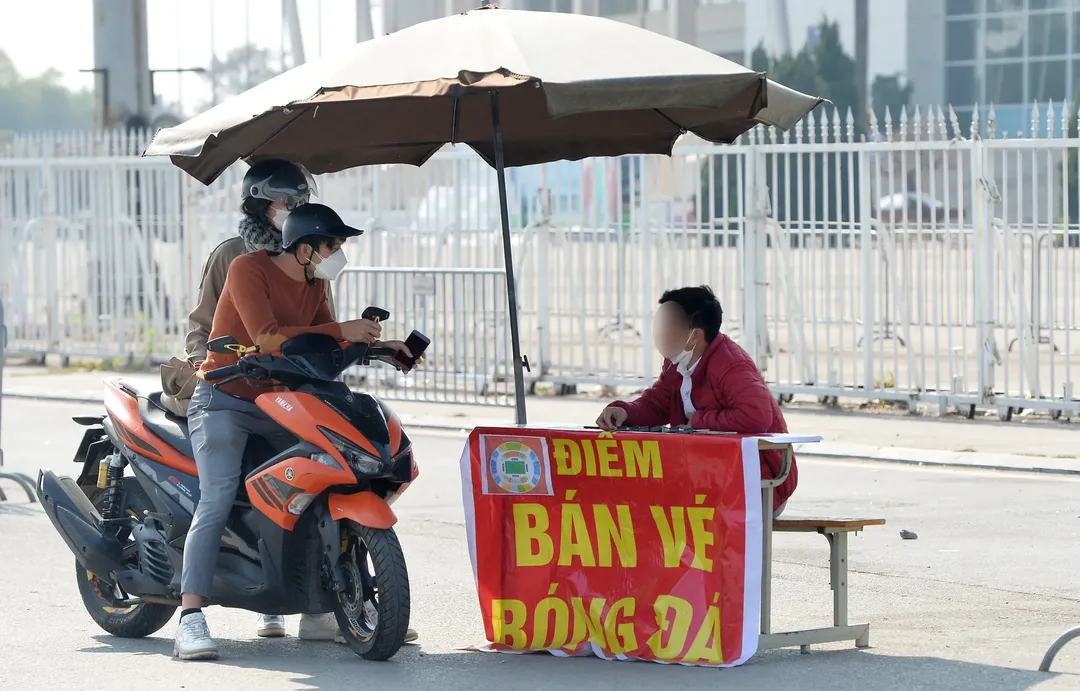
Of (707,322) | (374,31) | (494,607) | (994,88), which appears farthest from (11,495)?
(994,88)

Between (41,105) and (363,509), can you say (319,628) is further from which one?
(41,105)

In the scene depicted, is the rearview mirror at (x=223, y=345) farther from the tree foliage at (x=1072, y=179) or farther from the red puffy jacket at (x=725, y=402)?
the tree foliage at (x=1072, y=179)

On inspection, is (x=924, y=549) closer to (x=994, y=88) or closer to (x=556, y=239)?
(x=556, y=239)

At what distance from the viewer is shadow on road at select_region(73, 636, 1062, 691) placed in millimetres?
5508

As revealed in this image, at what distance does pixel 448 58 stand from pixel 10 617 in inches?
122

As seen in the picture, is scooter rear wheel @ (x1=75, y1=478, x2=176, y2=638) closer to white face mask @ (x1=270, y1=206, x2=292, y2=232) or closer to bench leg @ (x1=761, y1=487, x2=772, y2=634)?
white face mask @ (x1=270, y1=206, x2=292, y2=232)

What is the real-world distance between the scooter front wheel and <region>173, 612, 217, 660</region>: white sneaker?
51 cm

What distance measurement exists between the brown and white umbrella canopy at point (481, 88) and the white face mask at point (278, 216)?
33 centimetres

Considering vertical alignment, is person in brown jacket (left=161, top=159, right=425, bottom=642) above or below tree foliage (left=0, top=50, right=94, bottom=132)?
below

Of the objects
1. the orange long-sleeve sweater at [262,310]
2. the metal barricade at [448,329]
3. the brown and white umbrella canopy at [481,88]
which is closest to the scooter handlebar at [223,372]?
the orange long-sleeve sweater at [262,310]

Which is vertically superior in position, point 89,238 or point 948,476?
point 89,238

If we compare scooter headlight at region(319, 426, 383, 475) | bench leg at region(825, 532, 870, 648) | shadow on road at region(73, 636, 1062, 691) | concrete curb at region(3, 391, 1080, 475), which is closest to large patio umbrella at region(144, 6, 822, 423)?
scooter headlight at region(319, 426, 383, 475)

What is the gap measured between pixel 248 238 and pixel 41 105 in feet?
219

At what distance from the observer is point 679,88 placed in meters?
5.42
